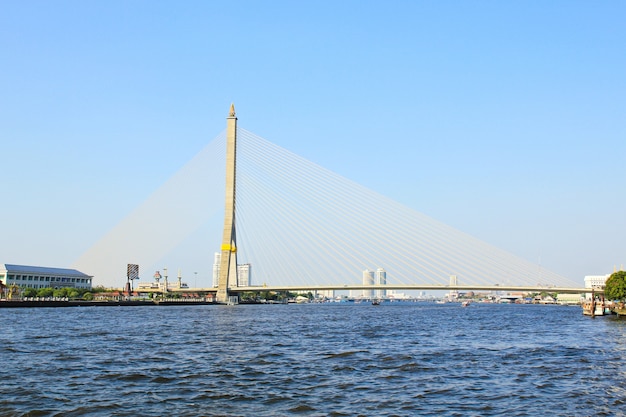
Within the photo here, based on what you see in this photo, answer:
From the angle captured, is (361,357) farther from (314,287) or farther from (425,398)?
(314,287)

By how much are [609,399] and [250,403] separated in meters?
8.83

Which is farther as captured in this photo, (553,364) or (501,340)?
(501,340)

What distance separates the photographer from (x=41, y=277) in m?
125

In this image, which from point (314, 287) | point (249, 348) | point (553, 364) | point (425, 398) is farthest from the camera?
point (314, 287)

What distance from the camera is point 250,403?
14.2m

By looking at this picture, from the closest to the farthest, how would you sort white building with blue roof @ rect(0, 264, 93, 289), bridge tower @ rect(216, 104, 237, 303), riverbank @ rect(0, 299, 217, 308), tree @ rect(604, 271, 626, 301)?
tree @ rect(604, 271, 626, 301), riverbank @ rect(0, 299, 217, 308), bridge tower @ rect(216, 104, 237, 303), white building with blue roof @ rect(0, 264, 93, 289)

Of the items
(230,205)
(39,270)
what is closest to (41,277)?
(39,270)

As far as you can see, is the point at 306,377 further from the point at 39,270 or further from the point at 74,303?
the point at 39,270

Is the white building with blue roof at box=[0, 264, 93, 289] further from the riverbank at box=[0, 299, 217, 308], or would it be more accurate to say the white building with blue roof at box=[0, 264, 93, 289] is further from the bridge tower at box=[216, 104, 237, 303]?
the bridge tower at box=[216, 104, 237, 303]

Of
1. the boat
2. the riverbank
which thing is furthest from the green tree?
the boat

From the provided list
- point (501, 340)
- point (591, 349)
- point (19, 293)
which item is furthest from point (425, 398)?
point (19, 293)

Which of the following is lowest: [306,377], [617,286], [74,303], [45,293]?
[74,303]

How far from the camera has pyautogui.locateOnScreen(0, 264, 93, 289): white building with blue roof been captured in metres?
115

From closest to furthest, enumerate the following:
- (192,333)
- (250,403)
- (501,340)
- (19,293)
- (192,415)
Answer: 1. (192,415)
2. (250,403)
3. (501,340)
4. (192,333)
5. (19,293)
